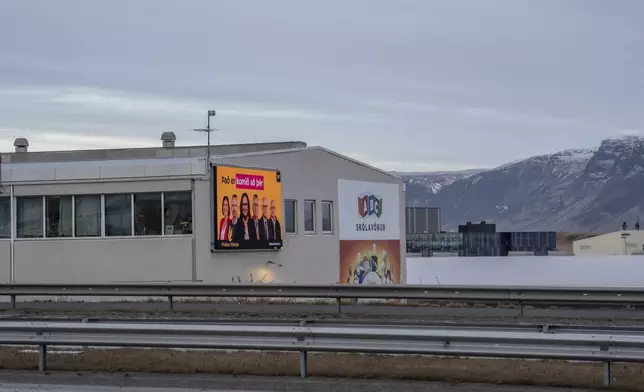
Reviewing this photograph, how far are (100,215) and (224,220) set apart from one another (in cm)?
339

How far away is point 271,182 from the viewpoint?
33.0 meters

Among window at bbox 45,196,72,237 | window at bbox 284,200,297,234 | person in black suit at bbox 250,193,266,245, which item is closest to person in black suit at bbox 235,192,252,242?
→ person in black suit at bbox 250,193,266,245

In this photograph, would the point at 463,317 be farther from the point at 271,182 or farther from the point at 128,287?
the point at 271,182

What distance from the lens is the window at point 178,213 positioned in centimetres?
2884

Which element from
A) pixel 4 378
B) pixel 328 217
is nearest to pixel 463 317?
pixel 4 378

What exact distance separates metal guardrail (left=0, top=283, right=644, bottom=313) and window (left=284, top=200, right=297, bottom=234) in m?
11.9

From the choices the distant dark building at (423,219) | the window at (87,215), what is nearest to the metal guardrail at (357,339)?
the window at (87,215)

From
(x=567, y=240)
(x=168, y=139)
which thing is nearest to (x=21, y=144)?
(x=168, y=139)

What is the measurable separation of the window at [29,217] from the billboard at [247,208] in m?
4.91

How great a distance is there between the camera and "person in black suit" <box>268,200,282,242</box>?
105ft

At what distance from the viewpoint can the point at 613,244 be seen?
119 meters

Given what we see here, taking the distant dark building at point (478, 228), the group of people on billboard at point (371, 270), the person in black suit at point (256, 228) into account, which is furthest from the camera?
the distant dark building at point (478, 228)

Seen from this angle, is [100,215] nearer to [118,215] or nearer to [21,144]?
[118,215]

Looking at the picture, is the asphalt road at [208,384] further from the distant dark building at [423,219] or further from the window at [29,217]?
the distant dark building at [423,219]
